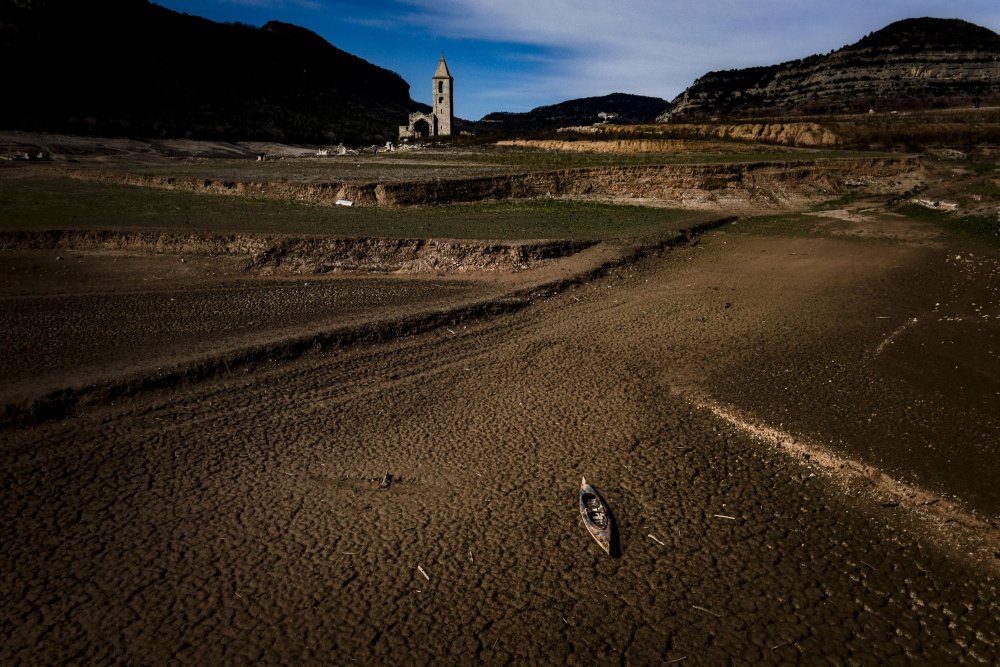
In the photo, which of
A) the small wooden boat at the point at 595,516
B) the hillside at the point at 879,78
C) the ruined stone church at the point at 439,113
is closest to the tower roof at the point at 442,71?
the ruined stone church at the point at 439,113

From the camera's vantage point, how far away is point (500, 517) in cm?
488

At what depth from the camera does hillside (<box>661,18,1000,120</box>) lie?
192 ft

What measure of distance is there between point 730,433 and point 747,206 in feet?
55.9

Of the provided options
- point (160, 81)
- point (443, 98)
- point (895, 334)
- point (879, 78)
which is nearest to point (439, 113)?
point (443, 98)

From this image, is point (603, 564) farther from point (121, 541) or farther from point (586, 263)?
point (586, 263)

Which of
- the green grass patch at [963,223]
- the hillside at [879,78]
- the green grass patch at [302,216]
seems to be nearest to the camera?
the green grass patch at [302,216]

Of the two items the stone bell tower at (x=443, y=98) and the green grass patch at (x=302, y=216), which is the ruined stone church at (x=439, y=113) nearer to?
the stone bell tower at (x=443, y=98)

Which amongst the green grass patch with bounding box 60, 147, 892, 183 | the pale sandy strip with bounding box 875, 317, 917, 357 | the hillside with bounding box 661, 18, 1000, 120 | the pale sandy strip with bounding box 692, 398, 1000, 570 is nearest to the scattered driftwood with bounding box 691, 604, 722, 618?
the pale sandy strip with bounding box 692, 398, 1000, 570

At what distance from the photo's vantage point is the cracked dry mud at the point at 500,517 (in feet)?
12.4

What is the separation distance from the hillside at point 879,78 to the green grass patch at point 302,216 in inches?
1952

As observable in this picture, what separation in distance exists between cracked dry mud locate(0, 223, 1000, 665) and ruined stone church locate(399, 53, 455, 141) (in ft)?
212

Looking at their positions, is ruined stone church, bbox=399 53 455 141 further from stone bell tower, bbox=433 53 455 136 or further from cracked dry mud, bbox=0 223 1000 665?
cracked dry mud, bbox=0 223 1000 665

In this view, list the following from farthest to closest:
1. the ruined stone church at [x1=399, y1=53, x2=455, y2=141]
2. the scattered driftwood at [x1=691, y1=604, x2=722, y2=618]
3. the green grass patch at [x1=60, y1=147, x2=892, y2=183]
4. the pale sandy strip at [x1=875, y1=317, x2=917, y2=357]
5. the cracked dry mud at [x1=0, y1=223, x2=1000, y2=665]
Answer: the ruined stone church at [x1=399, y1=53, x2=455, y2=141] → the green grass patch at [x1=60, y1=147, x2=892, y2=183] → the pale sandy strip at [x1=875, y1=317, x2=917, y2=357] → the scattered driftwood at [x1=691, y1=604, x2=722, y2=618] → the cracked dry mud at [x1=0, y1=223, x2=1000, y2=665]

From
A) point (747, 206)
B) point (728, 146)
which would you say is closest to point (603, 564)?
point (747, 206)
